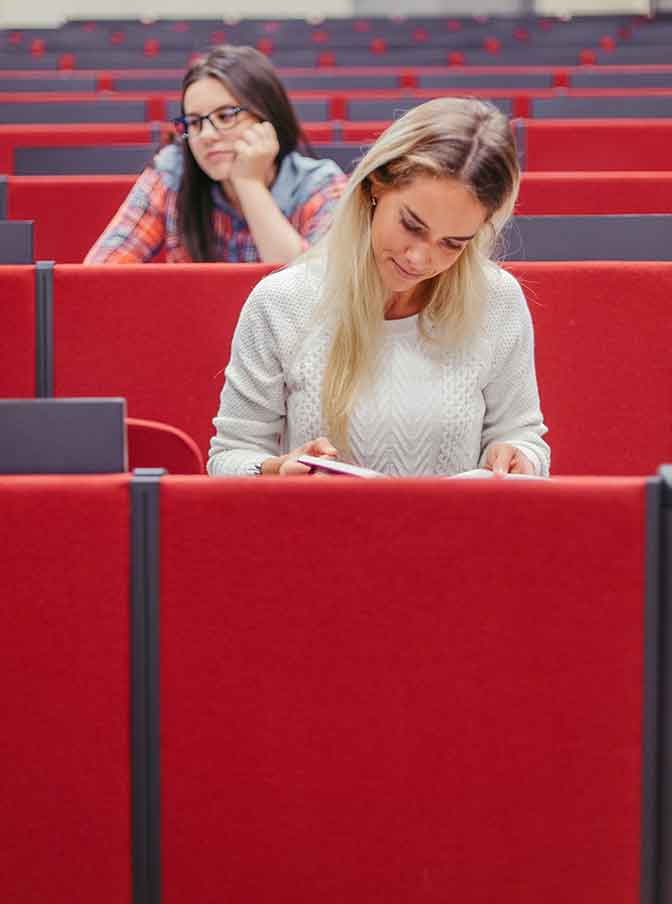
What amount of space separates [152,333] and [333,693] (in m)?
0.63

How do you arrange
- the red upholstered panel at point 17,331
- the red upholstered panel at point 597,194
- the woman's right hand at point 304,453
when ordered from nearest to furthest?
the woman's right hand at point 304,453 → the red upholstered panel at point 17,331 → the red upholstered panel at point 597,194

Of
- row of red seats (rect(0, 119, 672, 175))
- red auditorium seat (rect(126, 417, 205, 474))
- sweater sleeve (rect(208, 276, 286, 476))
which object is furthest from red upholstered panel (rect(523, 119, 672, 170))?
sweater sleeve (rect(208, 276, 286, 476))

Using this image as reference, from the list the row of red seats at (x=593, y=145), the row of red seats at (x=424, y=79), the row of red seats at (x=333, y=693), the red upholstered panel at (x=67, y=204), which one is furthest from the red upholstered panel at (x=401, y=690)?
the row of red seats at (x=424, y=79)

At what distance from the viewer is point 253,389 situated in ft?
2.94

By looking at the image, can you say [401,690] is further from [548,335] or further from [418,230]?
[548,335]

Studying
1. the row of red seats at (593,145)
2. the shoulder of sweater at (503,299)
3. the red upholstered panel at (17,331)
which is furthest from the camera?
the row of red seats at (593,145)

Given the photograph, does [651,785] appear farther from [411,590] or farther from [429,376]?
[429,376]

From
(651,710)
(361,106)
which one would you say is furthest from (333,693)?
(361,106)

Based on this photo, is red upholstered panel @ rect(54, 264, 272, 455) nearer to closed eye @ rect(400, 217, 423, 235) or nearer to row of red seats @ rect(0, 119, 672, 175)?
closed eye @ rect(400, 217, 423, 235)

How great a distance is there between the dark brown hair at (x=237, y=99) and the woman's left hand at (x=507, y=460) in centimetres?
53

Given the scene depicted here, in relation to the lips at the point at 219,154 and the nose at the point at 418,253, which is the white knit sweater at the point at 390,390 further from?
the lips at the point at 219,154

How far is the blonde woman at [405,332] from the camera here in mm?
835

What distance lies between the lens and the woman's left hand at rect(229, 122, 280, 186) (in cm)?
129

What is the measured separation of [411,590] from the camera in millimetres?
630
